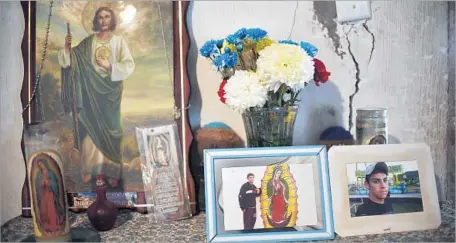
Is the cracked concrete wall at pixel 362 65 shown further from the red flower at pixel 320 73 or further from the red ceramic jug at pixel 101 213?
the red ceramic jug at pixel 101 213

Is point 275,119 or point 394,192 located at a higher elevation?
point 275,119

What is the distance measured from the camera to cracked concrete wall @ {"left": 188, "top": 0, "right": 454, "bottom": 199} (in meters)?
1.14

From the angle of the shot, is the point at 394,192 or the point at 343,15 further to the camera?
the point at 343,15

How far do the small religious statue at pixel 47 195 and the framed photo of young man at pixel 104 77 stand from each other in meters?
0.18

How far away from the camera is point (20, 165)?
1119 mm

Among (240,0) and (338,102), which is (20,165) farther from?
(338,102)

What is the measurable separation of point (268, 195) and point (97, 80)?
55 centimetres

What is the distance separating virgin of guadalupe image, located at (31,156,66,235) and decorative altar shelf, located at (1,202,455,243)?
10 cm

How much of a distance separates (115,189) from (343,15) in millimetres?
793

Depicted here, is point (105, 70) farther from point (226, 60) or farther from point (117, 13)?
point (226, 60)

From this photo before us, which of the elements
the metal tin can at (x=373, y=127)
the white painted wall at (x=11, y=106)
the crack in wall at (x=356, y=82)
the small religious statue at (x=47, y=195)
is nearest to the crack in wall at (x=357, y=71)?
the crack in wall at (x=356, y=82)

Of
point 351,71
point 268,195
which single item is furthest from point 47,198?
point 351,71

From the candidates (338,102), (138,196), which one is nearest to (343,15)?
(338,102)

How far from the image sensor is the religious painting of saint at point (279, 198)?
0.91 metres
